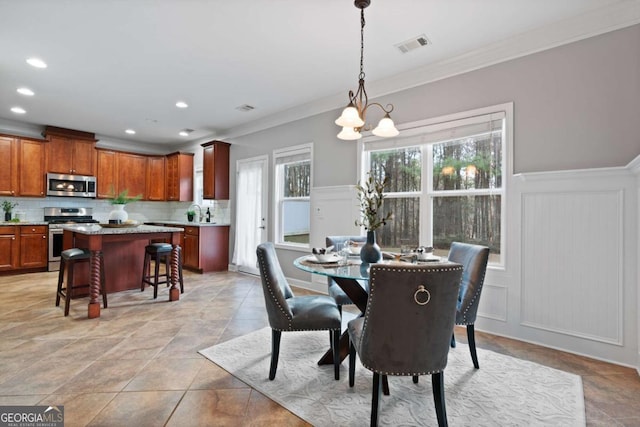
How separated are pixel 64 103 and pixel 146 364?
452 cm

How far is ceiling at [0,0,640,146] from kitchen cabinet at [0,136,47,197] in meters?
1.11

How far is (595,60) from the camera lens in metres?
2.60

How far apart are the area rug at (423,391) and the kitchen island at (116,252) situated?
5.84ft

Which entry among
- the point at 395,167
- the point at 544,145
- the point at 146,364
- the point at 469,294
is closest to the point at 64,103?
the point at 146,364

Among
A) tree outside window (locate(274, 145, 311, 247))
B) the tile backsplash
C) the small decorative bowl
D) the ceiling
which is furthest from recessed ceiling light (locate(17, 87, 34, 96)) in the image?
the small decorative bowl

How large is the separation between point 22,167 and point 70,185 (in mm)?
739

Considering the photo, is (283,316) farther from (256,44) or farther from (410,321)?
(256,44)

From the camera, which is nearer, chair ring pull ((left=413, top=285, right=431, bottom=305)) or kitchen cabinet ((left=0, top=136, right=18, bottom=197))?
chair ring pull ((left=413, top=285, right=431, bottom=305))

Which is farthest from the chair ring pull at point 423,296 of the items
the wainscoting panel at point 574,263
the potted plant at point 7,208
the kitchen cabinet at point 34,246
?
the potted plant at point 7,208

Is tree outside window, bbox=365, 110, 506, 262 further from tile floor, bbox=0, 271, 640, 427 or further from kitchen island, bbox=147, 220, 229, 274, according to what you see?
kitchen island, bbox=147, 220, 229, 274

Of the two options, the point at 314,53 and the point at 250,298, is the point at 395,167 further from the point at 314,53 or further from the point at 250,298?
the point at 250,298

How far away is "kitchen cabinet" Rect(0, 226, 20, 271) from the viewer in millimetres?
5312

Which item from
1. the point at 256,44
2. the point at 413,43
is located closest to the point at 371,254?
the point at 413,43

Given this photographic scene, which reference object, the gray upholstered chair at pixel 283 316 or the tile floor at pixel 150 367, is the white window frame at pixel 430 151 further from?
the gray upholstered chair at pixel 283 316
